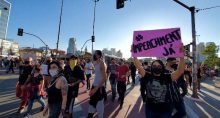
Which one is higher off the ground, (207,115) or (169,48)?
(169,48)

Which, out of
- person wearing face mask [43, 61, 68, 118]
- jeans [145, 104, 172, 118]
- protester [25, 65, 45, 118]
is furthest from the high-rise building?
jeans [145, 104, 172, 118]

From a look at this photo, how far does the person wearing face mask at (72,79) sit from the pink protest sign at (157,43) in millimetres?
1965

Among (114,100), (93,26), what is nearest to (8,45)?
(93,26)

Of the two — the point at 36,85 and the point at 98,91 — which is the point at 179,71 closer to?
the point at 98,91

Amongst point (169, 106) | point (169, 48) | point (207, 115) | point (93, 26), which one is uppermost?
point (93, 26)

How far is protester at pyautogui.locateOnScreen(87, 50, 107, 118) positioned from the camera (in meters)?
5.42

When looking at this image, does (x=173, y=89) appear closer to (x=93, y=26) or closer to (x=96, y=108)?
(x=96, y=108)

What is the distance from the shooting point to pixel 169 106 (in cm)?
396

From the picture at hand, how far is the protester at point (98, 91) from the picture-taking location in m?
5.42

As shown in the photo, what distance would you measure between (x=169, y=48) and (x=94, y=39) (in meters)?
32.8

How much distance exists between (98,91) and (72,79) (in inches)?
46.2

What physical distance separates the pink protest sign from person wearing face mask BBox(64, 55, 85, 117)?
77.4 inches

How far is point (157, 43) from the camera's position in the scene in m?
5.19

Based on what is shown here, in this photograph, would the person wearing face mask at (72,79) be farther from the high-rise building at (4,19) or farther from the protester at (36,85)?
the high-rise building at (4,19)
